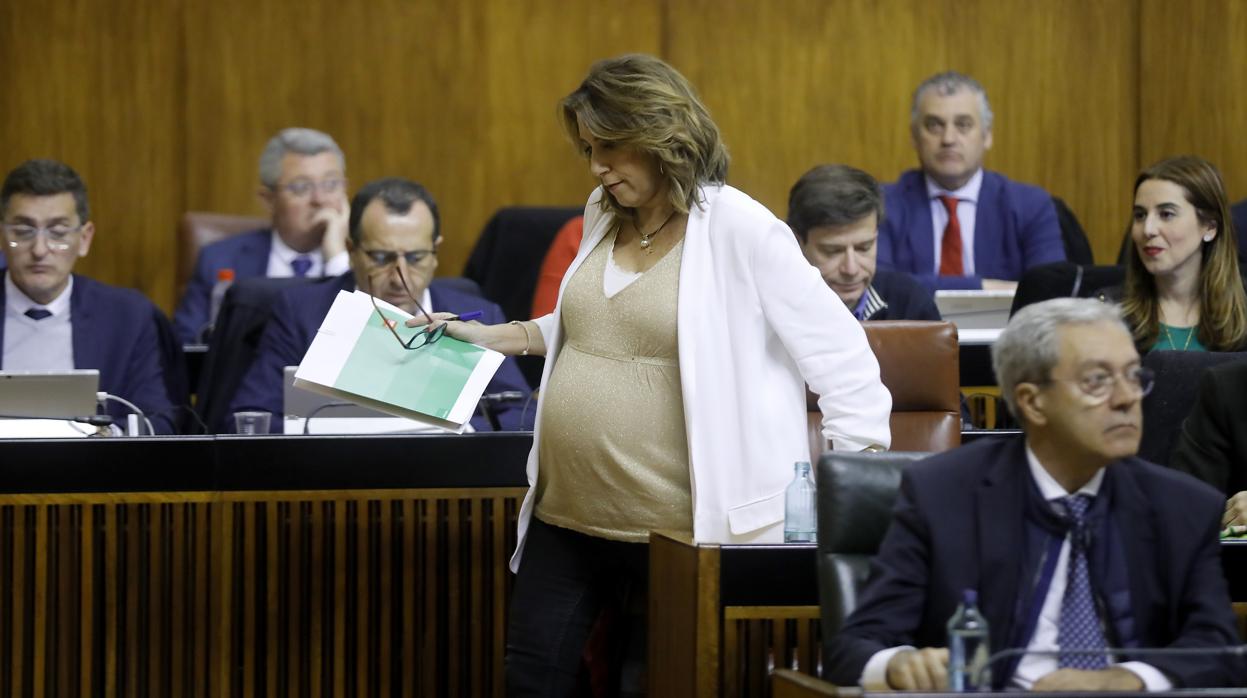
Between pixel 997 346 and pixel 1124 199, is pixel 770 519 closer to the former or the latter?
pixel 997 346

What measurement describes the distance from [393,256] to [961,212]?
2201mm

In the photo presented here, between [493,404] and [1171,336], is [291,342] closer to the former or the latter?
[493,404]

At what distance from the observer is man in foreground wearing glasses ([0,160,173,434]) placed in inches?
180

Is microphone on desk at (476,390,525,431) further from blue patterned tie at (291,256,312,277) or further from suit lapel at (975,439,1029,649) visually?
blue patterned tie at (291,256,312,277)

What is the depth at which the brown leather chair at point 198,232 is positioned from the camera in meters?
6.17

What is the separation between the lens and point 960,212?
568 centimetres

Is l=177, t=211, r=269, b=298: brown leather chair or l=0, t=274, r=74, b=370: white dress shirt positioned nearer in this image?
l=0, t=274, r=74, b=370: white dress shirt

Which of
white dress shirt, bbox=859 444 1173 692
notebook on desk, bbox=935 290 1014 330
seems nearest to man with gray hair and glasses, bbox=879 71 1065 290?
notebook on desk, bbox=935 290 1014 330

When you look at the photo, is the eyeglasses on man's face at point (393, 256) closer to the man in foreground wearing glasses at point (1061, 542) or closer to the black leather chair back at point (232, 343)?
the black leather chair back at point (232, 343)

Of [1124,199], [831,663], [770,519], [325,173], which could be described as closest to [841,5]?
[1124,199]

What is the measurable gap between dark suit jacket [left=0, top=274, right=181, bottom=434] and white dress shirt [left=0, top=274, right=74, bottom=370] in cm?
3

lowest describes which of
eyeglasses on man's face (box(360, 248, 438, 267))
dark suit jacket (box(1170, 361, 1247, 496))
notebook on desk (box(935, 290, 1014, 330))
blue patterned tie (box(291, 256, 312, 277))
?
dark suit jacket (box(1170, 361, 1247, 496))

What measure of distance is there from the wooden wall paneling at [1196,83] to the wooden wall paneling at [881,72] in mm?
93

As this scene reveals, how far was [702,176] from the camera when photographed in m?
2.87
